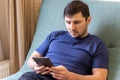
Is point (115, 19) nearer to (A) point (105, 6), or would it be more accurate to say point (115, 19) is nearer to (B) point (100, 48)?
(A) point (105, 6)

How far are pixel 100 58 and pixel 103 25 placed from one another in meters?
0.36

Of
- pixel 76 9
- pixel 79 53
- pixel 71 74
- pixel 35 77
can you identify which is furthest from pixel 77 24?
pixel 35 77

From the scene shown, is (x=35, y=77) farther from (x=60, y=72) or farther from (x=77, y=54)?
(x=77, y=54)

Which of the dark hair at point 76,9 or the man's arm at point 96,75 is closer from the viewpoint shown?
the man's arm at point 96,75

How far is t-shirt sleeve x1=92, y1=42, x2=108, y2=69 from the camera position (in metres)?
1.59

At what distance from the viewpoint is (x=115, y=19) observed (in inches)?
71.7

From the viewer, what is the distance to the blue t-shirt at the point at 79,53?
163 centimetres

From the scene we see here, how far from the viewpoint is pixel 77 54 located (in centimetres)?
169

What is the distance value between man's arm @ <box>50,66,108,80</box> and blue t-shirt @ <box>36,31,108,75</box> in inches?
1.7

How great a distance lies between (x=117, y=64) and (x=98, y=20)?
0.40 metres

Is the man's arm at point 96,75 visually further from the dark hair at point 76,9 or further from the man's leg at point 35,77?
the dark hair at point 76,9

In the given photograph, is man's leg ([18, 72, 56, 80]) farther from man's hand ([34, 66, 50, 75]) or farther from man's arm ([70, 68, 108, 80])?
man's arm ([70, 68, 108, 80])

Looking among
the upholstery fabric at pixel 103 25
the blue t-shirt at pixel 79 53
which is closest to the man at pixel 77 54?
the blue t-shirt at pixel 79 53

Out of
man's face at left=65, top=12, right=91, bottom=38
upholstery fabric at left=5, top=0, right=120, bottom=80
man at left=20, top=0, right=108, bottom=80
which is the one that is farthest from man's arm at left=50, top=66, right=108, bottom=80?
man's face at left=65, top=12, right=91, bottom=38
